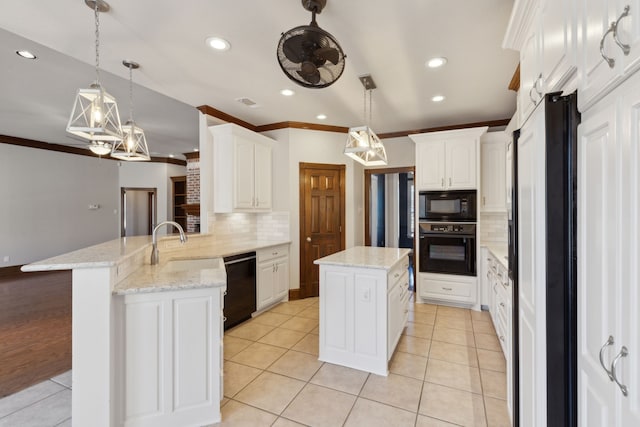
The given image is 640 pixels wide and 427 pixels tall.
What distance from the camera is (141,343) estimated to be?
1715 millimetres

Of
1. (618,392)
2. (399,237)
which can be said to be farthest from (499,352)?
(399,237)

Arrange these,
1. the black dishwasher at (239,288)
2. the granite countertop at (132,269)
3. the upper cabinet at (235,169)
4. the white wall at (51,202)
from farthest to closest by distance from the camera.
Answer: the white wall at (51,202)
the upper cabinet at (235,169)
the black dishwasher at (239,288)
the granite countertop at (132,269)

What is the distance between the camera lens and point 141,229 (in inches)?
348

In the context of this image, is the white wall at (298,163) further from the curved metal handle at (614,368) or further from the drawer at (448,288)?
the curved metal handle at (614,368)

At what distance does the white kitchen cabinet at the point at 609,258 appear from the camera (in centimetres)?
71

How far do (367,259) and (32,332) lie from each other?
3806mm

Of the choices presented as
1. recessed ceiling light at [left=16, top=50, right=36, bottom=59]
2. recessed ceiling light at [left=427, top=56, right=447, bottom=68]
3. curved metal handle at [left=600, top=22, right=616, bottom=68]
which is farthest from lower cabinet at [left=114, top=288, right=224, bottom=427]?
recessed ceiling light at [left=16, top=50, right=36, bottom=59]

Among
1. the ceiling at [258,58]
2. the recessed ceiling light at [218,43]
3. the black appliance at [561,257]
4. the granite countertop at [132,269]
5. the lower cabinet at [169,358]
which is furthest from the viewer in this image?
the recessed ceiling light at [218,43]

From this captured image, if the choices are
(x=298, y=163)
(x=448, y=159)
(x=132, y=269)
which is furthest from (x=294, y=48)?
(x=448, y=159)

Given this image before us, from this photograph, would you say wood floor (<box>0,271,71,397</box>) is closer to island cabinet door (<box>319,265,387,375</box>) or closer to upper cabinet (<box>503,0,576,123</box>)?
island cabinet door (<box>319,265,387,375</box>)

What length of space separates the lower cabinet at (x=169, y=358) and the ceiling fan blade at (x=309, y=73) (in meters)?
1.50

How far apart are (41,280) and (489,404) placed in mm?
7688

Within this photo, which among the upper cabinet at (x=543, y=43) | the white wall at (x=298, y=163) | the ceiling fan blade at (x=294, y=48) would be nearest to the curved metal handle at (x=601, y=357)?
the upper cabinet at (x=543, y=43)

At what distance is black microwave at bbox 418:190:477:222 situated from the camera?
3.95 m
